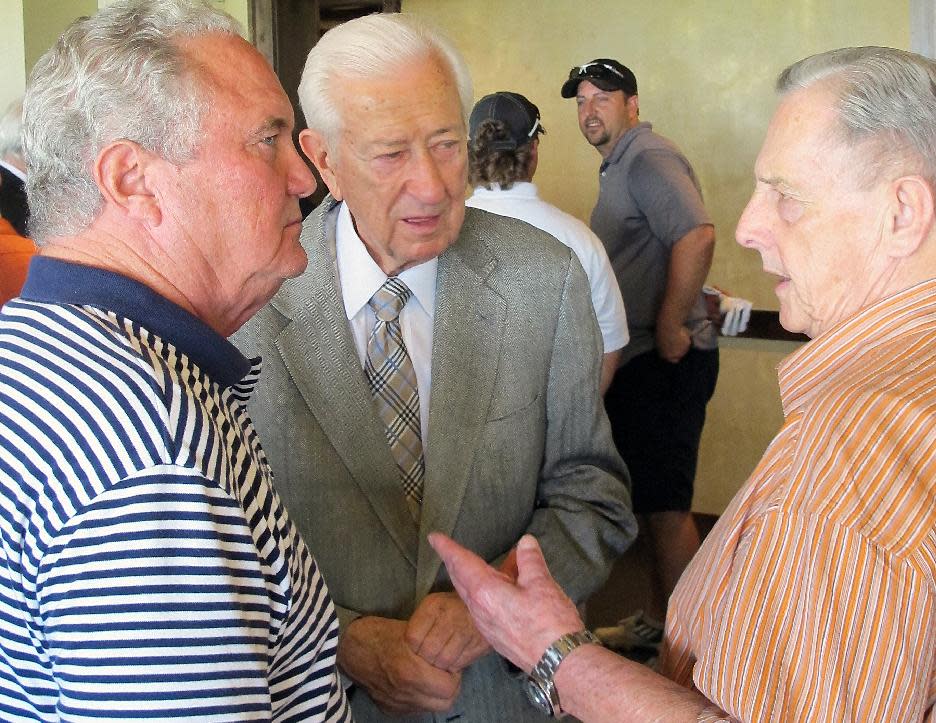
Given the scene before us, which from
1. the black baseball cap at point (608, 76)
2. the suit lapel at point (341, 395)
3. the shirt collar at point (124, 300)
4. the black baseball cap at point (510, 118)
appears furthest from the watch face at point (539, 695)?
the black baseball cap at point (608, 76)

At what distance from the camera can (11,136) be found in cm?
322

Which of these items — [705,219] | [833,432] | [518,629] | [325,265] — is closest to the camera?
[833,432]

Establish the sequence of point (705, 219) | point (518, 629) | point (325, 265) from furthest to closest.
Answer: point (705, 219) < point (325, 265) < point (518, 629)

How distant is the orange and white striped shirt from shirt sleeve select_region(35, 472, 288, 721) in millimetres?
484

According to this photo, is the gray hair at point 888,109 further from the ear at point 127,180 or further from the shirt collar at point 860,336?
the ear at point 127,180

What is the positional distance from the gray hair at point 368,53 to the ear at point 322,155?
0.04 meters

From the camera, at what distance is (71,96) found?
3.32 ft

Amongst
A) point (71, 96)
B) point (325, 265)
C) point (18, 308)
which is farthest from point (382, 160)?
point (18, 308)

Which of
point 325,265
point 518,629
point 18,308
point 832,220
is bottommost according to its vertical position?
point 518,629

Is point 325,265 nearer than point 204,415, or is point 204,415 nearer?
point 204,415

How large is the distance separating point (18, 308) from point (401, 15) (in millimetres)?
917

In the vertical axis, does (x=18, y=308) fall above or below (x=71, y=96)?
below

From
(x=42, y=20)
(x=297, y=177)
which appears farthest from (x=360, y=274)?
(x=42, y=20)

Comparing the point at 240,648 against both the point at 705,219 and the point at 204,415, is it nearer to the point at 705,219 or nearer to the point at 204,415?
the point at 204,415
